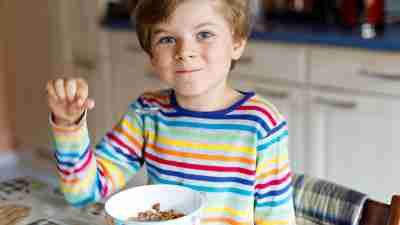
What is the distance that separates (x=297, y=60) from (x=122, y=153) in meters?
1.29

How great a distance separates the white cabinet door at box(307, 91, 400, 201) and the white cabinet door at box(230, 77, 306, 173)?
0.14 ft

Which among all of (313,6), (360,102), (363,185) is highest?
(313,6)

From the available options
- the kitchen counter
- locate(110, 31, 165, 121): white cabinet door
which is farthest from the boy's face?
locate(110, 31, 165, 121): white cabinet door

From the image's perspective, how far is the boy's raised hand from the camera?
821 millimetres

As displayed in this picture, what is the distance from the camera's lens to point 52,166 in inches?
136

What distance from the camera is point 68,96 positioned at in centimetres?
82

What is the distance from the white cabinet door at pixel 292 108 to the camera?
2238 mm

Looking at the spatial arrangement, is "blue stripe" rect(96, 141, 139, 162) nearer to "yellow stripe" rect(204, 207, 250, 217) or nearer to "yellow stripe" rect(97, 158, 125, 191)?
"yellow stripe" rect(97, 158, 125, 191)

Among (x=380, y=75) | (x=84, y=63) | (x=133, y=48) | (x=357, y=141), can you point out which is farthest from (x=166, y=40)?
(x=84, y=63)

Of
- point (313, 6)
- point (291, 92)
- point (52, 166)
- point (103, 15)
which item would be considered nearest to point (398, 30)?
point (291, 92)

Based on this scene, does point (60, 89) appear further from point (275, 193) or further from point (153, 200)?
point (275, 193)

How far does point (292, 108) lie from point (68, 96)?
1531mm

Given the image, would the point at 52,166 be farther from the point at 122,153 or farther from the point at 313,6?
the point at 122,153

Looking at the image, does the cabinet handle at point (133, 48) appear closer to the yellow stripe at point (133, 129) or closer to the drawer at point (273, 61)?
the drawer at point (273, 61)
